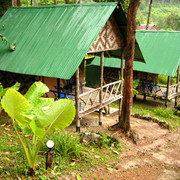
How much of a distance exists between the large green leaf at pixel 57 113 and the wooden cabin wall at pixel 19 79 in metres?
→ 6.01

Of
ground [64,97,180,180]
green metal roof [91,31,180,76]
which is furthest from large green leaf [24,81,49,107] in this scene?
green metal roof [91,31,180,76]

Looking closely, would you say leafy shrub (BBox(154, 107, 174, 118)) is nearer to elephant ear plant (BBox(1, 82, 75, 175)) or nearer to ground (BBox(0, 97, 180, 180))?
ground (BBox(0, 97, 180, 180))

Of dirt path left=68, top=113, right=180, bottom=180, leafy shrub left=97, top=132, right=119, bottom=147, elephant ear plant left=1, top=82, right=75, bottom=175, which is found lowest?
dirt path left=68, top=113, right=180, bottom=180

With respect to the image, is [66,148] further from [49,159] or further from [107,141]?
[107,141]

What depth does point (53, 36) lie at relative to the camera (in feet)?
31.3

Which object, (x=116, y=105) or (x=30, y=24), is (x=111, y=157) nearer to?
(x=30, y=24)

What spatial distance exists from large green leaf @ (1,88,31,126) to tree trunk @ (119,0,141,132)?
218 inches

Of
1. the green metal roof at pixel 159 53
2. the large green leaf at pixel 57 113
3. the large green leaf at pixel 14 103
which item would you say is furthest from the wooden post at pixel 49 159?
the green metal roof at pixel 159 53

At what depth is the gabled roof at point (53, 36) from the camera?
27.8 ft

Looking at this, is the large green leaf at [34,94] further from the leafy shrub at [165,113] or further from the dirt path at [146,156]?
the leafy shrub at [165,113]

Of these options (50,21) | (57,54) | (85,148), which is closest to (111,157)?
(85,148)

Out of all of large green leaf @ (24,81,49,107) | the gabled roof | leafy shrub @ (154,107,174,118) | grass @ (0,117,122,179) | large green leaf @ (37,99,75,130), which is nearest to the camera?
large green leaf @ (37,99,75,130)

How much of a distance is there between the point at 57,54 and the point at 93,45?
1.47m

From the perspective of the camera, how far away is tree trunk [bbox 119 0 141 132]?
8.77 metres
